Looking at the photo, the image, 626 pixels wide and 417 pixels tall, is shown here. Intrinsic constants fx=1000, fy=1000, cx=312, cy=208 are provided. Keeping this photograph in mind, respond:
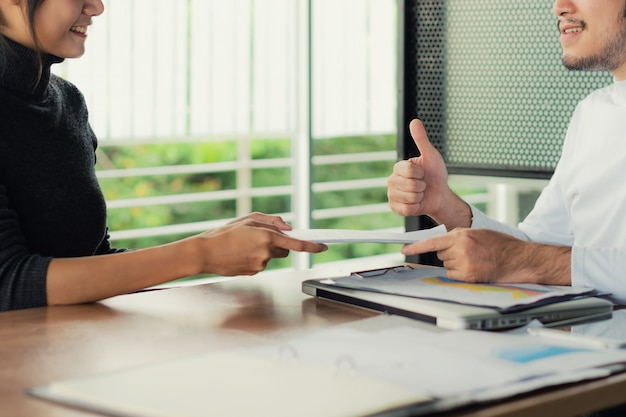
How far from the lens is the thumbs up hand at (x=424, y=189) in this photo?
6.56 ft

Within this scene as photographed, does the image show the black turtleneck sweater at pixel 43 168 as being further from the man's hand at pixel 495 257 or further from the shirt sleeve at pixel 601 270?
the shirt sleeve at pixel 601 270

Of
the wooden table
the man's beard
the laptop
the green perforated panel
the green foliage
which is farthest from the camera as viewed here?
the green foliage

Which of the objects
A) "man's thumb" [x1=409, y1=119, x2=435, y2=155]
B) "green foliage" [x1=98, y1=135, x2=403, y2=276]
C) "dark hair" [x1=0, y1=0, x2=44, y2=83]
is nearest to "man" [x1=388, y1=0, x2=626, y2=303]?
"man's thumb" [x1=409, y1=119, x2=435, y2=155]

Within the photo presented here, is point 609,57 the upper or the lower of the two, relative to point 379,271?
upper

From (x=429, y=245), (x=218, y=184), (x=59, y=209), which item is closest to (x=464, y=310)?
(x=429, y=245)

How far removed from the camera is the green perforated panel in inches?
88.7

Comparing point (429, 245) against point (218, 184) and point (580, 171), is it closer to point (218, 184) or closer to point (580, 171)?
point (580, 171)

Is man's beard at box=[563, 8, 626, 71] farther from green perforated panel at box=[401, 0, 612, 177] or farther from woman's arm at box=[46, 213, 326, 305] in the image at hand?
woman's arm at box=[46, 213, 326, 305]

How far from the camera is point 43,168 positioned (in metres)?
1.82

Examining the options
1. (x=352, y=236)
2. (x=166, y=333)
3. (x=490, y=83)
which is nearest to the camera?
(x=166, y=333)

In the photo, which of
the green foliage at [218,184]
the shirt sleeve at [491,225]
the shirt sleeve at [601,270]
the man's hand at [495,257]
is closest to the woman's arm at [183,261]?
the man's hand at [495,257]

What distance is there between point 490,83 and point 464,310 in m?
1.15

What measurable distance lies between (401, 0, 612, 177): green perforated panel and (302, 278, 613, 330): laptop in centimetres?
86

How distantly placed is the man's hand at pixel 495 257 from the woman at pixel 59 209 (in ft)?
0.72
